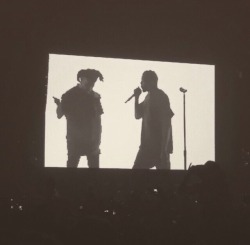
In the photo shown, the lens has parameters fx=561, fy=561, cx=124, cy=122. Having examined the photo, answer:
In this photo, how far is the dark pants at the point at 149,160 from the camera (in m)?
4.94

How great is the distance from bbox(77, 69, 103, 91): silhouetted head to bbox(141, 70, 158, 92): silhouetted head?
392 millimetres

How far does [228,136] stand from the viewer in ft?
17.9

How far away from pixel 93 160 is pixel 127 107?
0.56 meters

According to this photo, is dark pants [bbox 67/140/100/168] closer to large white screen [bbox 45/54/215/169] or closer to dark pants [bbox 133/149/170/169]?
large white screen [bbox 45/54/215/169]

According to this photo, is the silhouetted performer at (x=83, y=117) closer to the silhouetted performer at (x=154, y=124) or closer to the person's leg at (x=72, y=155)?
the person's leg at (x=72, y=155)

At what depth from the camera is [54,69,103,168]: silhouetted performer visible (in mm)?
4846

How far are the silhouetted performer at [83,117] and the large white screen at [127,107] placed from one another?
1.8 inches

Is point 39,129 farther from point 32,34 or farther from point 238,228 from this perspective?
point 238,228

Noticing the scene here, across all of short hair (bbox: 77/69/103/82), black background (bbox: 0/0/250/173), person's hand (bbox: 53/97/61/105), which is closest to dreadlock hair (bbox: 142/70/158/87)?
black background (bbox: 0/0/250/173)

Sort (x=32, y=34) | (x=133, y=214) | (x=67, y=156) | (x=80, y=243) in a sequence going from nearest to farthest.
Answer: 1. (x=80, y=243)
2. (x=133, y=214)
3. (x=67, y=156)
4. (x=32, y=34)

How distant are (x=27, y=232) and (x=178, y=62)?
3580 millimetres

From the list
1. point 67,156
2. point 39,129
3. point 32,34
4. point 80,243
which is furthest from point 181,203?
point 32,34

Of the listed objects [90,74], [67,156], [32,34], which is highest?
[32,34]

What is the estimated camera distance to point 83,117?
490 centimetres
